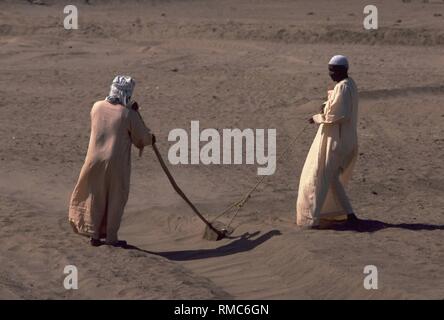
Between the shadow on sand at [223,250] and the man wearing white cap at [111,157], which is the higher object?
the man wearing white cap at [111,157]

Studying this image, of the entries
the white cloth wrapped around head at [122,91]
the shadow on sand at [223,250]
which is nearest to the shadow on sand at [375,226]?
the shadow on sand at [223,250]

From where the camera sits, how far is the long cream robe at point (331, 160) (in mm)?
11758

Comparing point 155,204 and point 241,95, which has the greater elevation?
point 241,95

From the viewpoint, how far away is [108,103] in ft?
37.3

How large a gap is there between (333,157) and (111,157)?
6.45 feet

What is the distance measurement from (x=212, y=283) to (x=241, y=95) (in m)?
8.28

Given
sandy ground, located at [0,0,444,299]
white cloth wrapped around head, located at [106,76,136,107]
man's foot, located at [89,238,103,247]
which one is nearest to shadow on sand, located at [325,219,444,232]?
sandy ground, located at [0,0,444,299]

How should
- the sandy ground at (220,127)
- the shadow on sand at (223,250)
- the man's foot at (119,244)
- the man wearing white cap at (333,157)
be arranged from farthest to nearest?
the man wearing white cap at (333,157) < the shadow on sand at (223,250) < the man's foot at (119,244) < the sandy ground at (220,127)

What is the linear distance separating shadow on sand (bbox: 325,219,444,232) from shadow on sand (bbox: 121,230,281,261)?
0.60 m

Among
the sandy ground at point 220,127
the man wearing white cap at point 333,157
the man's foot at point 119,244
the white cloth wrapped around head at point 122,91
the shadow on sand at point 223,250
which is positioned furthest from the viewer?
the man wearing white cap at point 333,157

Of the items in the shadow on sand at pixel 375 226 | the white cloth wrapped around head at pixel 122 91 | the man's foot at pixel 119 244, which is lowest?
the man's foot at pixel 119 244

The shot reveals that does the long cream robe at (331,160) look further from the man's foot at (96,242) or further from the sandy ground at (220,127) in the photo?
the man's foot at (96,242)

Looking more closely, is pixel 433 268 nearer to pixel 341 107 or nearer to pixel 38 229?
pixel 341 107
